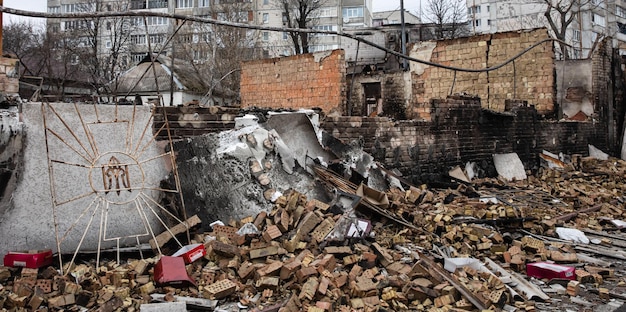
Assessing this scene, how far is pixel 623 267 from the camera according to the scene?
15.6 feet

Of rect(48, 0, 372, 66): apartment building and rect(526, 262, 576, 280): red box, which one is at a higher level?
rect(48, 0, 372, 66): apartment building

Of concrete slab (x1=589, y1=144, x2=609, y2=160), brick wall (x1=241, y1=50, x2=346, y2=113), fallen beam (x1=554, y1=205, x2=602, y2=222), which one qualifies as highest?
brick wall (x1=241, y1=50, x2=346, y2=113)

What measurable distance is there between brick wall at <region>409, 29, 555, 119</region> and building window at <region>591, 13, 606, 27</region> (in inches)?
1095

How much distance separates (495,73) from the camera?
12828 millimetres

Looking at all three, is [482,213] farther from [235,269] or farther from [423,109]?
[423,109]

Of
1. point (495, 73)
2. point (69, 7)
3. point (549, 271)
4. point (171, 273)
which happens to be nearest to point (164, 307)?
point (171, 273)

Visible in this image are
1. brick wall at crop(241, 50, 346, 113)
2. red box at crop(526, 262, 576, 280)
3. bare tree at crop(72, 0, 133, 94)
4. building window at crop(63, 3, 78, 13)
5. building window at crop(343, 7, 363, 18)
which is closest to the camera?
red box at crop(526, 262, 576, 280)

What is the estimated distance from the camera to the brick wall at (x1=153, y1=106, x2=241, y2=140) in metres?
5.44

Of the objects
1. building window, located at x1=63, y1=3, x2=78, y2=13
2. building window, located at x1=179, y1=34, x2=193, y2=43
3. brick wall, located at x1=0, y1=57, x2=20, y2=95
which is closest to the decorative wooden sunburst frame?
brick wall, located at x1=0, y1=57, x2=20, y2=95

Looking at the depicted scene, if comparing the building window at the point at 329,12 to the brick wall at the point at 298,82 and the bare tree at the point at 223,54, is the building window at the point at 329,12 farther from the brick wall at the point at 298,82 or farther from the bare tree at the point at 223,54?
the brick wall at the point at 298,82

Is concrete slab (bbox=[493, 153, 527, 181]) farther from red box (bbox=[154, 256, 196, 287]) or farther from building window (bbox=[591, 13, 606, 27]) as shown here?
building window (bbox=[591, 13, 606, 27])

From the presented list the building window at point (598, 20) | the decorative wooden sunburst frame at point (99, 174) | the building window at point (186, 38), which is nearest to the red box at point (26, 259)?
the decorative wooden sunburst frame at point (99, 174)

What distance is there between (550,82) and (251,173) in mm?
10173

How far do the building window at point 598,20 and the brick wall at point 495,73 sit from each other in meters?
27.8
